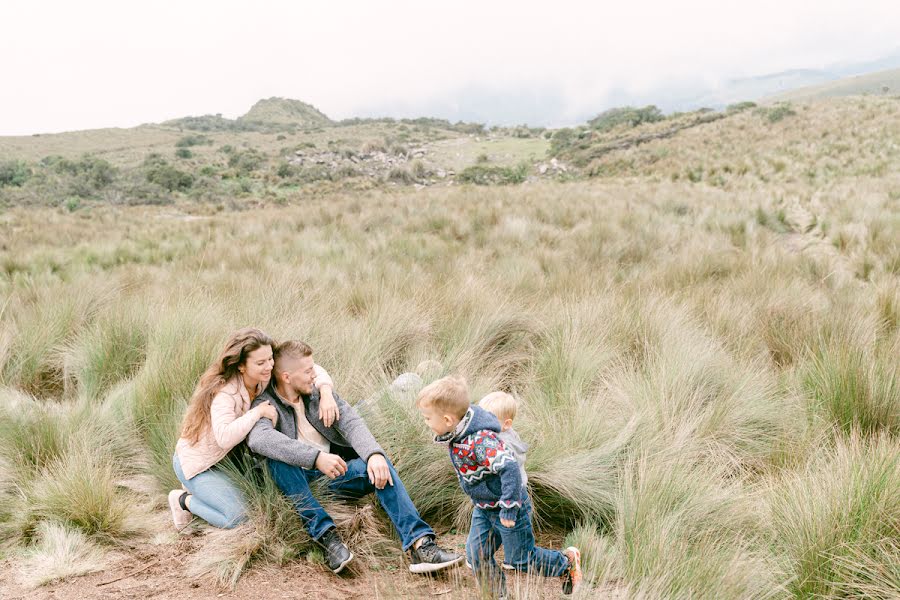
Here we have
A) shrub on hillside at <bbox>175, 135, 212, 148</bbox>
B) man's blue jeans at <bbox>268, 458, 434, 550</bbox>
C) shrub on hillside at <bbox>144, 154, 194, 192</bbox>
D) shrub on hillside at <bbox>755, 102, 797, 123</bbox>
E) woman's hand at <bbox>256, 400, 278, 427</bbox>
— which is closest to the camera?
man's blue jeans at <bbox>268, 458, 434, 550</bbox>

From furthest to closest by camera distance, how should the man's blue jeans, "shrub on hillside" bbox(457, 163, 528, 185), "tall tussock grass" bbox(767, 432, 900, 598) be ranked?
"shrub on hillside" bbox(457, 163, 528, 185), the man's blue jeans, "tall tussock grass" bbox(767, 432, 900, 598)

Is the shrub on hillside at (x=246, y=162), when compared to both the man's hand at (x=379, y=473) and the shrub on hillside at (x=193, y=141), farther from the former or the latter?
the man's hand at (x=379, y=473)

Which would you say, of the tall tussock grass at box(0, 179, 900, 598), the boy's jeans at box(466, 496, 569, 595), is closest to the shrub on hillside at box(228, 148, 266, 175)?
the tall tussock grass at box(0, 179, 900, 598)

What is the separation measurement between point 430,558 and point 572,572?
2.06 feet

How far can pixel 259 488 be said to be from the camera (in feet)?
9.37

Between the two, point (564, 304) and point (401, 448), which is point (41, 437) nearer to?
point (401, 448)

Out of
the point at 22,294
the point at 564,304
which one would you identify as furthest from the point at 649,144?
the point at 22,294

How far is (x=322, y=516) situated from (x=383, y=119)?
211 ft

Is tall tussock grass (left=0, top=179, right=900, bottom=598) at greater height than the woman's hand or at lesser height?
lesser

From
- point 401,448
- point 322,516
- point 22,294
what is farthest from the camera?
point 22,294

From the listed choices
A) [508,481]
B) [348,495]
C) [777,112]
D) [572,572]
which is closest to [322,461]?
[348,495]

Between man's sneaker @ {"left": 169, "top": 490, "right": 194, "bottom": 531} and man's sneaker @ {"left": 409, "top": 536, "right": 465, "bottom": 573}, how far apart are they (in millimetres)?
1190

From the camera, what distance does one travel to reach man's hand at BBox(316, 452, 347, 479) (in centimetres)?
275

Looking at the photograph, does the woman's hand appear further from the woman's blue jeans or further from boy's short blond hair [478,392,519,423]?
boy's short blond hair [478,392,519,423]
